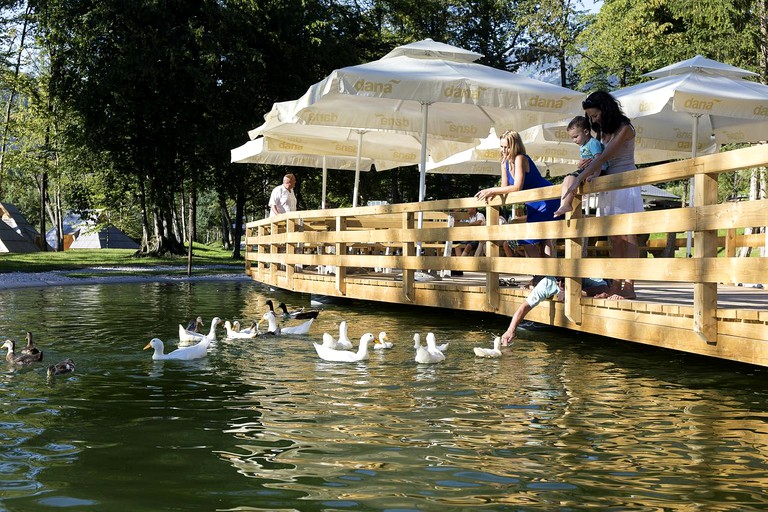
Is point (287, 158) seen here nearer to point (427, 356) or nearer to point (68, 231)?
point (427, 356)

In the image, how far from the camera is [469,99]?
12.8m

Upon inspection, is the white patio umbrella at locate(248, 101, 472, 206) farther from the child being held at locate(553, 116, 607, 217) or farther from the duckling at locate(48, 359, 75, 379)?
the duckling at locate(48, 359, 75, 379)

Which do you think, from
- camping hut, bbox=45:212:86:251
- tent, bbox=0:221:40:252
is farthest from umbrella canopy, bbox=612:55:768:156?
camping hut, bbox=45:212:86:251

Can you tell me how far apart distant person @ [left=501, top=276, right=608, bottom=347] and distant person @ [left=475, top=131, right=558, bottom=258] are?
0.72 metres

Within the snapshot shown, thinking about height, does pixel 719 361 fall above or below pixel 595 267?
below

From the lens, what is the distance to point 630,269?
27.3 feet

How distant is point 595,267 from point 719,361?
5.53 ft

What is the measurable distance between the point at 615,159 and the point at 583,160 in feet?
2.00

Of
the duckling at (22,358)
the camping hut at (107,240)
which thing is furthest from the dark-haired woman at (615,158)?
the camping hut at (107,240)

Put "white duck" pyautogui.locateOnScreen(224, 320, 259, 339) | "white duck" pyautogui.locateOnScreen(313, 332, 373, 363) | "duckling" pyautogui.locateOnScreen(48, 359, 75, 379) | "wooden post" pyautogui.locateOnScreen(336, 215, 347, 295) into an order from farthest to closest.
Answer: "wooden post" pyautogui.locateOnScreen(336, 215, 347, 295)
"white duck" pyautogui.locateOnScreen(224, 320, 259, 339)
"white duck" pyautogui.locateOnScreen(313, 332, 373, 363)
"duckling" pyautogui.locateOnScreen(48, 359, 75, 379)

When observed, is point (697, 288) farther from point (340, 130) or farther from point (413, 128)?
point (340, 130)

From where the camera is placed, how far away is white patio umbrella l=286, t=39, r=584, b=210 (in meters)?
12.6

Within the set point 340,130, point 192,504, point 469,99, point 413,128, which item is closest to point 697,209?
point 192,504

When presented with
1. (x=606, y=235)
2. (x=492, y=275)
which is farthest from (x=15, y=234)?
(x=606, y=235)
